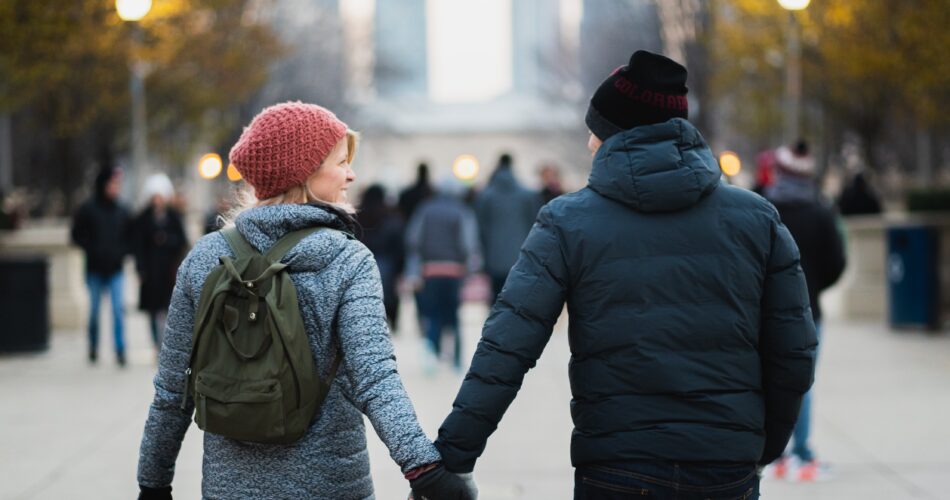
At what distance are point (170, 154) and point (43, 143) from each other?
16.0ft

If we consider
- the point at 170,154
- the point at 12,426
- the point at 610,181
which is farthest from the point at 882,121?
the point at 610,181

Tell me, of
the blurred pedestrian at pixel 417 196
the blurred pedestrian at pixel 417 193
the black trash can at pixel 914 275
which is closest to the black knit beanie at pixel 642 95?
the blurred pedestrian at pixel 417 196

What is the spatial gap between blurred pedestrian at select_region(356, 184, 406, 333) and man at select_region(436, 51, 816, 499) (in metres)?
10.7

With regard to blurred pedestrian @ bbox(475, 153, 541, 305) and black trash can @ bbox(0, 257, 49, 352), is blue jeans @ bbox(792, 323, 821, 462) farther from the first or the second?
black trash can @ bbox(0, 257, 49, 352)

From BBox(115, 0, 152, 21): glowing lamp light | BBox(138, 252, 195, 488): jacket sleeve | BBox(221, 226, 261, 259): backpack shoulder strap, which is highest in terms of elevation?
BBox(115, 0, 152, 21): glowing lamp light

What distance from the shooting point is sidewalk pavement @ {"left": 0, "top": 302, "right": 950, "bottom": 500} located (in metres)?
7.29

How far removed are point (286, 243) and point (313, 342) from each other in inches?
9.8

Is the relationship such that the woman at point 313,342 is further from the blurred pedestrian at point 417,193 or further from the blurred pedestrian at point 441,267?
the blurred pedestrian at point 417,193

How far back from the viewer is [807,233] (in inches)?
278

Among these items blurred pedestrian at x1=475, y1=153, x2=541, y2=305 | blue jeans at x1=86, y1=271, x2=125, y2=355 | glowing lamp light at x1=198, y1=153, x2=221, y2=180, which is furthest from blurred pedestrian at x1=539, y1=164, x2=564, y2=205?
blue jeans at x1=86, y1=271, x2=125, y2=355

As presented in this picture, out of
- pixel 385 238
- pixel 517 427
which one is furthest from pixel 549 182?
pixel 517 427

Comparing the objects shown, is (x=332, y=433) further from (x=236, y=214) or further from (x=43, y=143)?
(x=43, y=143)

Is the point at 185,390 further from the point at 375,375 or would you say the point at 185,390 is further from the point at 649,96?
the point at 649,96

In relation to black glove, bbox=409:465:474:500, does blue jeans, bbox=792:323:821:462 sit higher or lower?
lower
